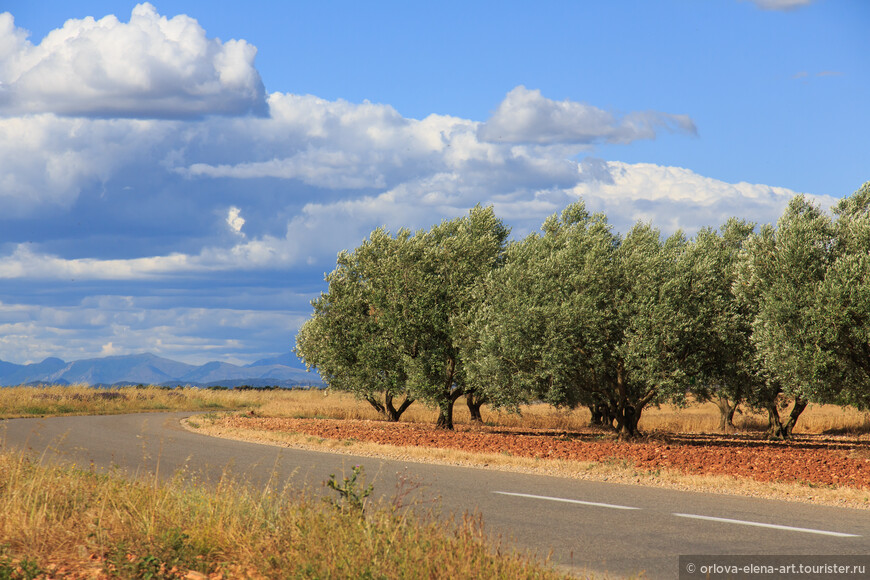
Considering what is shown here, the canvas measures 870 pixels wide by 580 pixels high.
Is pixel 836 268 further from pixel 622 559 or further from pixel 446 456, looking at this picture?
pixel 622 559

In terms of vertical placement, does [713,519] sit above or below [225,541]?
below

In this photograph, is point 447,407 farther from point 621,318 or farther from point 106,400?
point 106,400

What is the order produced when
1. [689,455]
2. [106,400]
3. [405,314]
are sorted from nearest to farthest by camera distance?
[689,455]
[405,314]
[106,400]

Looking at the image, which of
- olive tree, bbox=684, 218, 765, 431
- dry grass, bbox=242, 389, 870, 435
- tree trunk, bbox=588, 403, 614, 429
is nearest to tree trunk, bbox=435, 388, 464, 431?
dry grass, bbox=242, 389, 870, 435

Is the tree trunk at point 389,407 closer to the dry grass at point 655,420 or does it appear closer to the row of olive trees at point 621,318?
the dry grass at point 655,420

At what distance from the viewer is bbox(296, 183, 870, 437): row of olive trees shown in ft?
68.4

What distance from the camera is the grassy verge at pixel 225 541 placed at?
6.42 m

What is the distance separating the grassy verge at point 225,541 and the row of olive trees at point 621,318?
1646 centimetres

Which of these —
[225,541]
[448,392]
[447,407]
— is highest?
[448,392]

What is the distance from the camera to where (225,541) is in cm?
744

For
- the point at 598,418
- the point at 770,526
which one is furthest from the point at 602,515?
the point at 598,418

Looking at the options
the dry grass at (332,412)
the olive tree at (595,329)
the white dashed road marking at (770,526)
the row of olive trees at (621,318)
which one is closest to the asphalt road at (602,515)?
the white dashed road marking at (770,526)

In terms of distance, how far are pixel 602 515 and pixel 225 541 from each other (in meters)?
5.71

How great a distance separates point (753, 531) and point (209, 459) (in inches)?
511
